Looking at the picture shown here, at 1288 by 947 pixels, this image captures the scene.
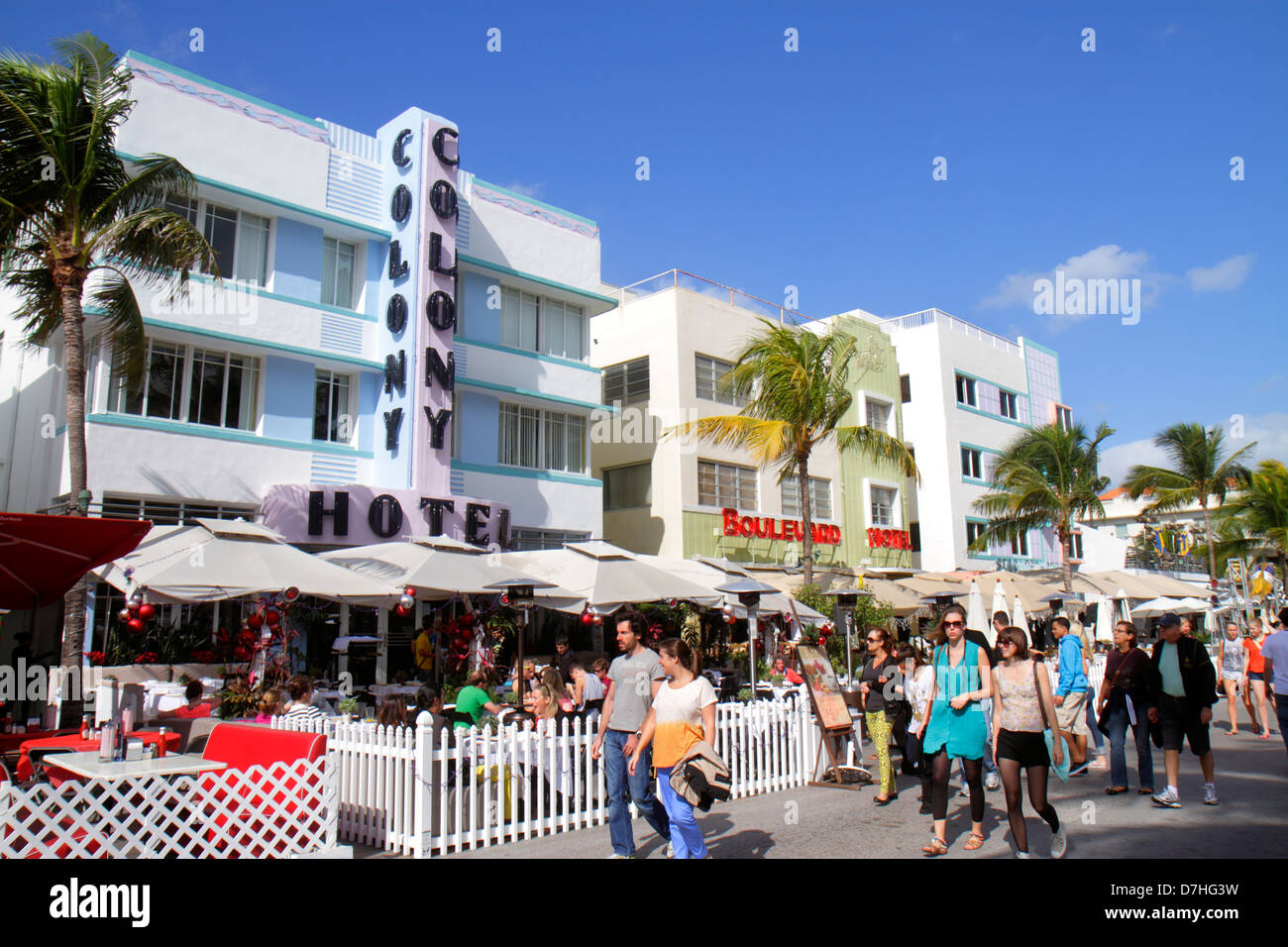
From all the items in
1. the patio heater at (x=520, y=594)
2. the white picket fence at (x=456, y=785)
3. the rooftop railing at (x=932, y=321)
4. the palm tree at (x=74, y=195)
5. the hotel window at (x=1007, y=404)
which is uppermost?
the rooftop railing at (x=932, y=321)

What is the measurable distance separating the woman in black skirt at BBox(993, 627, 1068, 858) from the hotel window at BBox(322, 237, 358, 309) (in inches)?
652

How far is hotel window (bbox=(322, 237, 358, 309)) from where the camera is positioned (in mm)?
20062

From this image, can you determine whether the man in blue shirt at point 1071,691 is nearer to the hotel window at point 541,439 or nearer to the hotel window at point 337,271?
the hotel window at point 541,439

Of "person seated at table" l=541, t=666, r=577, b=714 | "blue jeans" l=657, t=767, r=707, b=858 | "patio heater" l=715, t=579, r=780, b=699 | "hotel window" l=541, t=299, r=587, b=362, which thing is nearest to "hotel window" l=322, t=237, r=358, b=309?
"hotel window" l=541, t=299, r=587, b=362

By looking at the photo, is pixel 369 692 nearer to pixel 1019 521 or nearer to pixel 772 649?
pixel 772 649

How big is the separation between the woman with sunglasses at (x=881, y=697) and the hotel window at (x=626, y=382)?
58.1 feet

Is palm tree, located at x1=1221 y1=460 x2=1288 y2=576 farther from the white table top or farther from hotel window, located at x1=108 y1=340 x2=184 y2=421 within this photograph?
the white table top

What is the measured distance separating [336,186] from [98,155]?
7.41m

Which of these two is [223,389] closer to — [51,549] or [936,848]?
[51,549]

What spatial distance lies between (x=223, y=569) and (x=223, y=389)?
6.83 metres

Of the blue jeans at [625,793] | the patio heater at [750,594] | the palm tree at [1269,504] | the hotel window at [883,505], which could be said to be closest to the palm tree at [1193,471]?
the palm tree at [1269,504]

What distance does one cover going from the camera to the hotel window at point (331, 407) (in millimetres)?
19453

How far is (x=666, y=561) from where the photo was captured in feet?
62.1

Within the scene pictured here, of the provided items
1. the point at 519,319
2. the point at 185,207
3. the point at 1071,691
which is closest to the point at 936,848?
the point at 1071,691
